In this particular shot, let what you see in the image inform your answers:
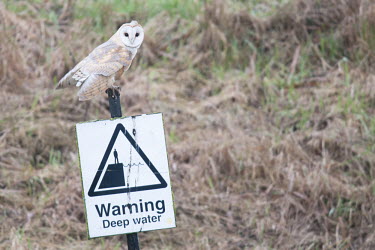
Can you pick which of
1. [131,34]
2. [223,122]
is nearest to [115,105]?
[131,34]

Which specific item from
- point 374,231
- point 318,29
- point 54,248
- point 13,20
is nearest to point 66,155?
point 54,248

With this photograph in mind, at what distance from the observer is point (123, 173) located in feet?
7.06

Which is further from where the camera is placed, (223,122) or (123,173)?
(223,122)

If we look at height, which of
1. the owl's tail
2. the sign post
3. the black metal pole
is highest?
the owl's tail

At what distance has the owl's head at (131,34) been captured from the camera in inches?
83.4

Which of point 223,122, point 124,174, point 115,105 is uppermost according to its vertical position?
point 115,105

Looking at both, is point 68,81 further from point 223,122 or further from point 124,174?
point 223,122

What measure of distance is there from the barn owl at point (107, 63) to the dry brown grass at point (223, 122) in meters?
1.52

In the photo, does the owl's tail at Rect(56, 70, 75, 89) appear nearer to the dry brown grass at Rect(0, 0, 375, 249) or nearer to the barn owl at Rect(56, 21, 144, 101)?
the barn owl at Rect(56, 21, 144, 101)

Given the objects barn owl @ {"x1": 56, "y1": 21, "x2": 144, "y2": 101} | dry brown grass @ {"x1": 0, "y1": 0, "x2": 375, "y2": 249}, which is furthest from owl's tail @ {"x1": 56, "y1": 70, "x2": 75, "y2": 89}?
dry brown grass @ {"x1": 0, "y1": 0, "x2": 375, "y2": 249}

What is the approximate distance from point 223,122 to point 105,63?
2450 mm

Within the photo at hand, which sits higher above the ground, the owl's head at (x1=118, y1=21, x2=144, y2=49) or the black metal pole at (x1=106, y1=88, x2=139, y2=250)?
the owl's head at (x1=118, y1=21, x2=144, y2=49)

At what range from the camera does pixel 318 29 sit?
5.26m

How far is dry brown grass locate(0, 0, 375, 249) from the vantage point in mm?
3697
